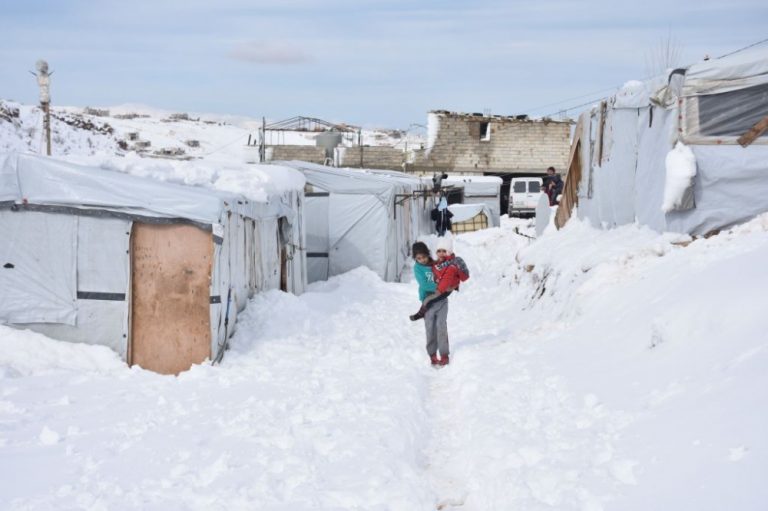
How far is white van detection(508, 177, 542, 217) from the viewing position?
3466 cm

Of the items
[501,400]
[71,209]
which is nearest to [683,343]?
[501,400]

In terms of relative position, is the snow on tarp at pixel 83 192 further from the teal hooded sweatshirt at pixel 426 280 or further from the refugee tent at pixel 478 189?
the refugee tent at pixel 478 189

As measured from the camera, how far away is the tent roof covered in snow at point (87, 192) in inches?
364

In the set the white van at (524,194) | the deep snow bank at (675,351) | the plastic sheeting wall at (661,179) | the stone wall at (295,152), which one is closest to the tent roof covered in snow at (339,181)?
the plastic sheeting wall at (661,179)

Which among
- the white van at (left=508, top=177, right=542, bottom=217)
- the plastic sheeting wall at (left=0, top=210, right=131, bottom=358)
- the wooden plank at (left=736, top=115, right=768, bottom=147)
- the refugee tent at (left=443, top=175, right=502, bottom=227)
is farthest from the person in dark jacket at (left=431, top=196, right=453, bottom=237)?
the plastic sheeting wall at (left=0, top=210, right=131, bottom=358)

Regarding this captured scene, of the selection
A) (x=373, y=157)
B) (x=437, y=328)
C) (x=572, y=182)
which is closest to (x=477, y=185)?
(x=373, y=157)

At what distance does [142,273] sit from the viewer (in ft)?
30.9

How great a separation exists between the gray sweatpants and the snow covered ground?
0.98ft

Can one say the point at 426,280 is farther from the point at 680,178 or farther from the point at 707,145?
the point at 707,145

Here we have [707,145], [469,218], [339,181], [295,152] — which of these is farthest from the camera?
[295,152]

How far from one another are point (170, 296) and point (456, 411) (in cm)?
385

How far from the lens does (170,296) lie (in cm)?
943

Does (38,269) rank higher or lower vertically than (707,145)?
lower

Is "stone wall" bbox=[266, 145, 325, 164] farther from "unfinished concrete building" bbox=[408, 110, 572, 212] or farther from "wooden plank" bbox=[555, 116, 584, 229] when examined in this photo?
"wooden plank" bbox=[555, 116, 584, 229]
